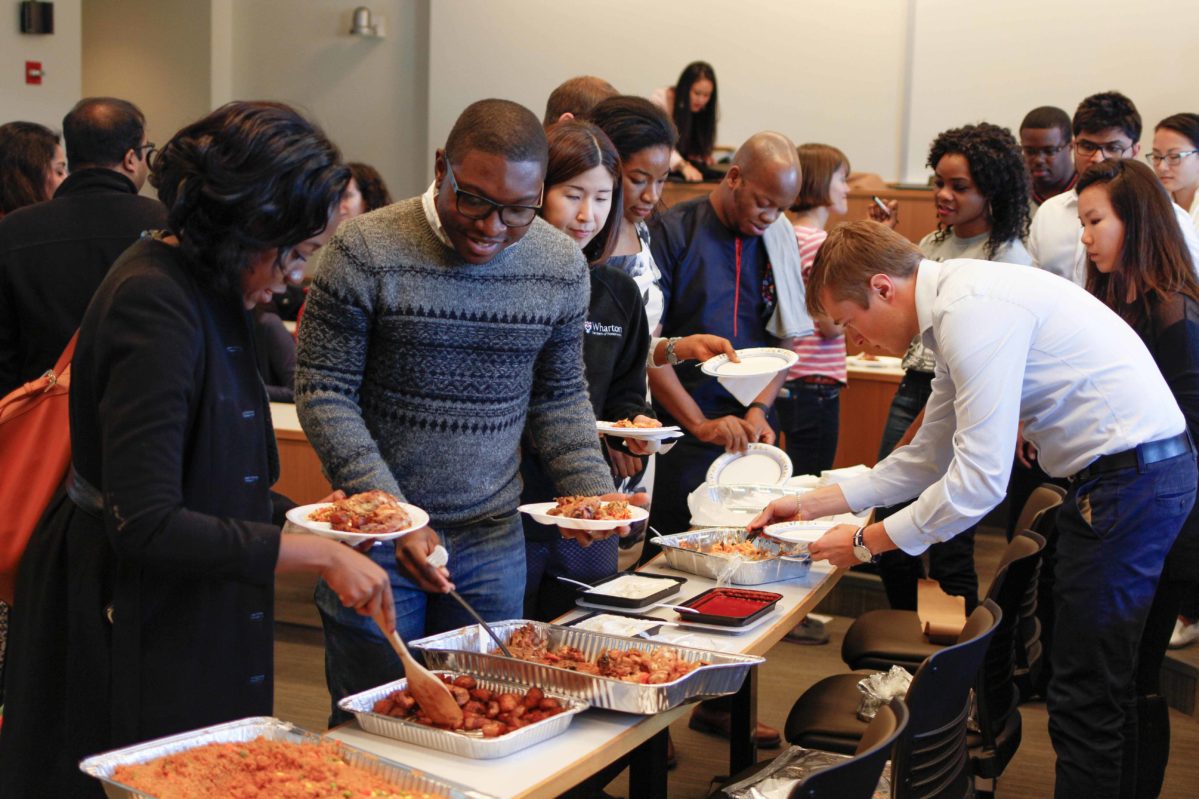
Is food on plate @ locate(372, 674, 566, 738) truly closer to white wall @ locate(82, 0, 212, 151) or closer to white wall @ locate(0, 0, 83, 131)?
white wall @ locate(0, 0, 83, 131)

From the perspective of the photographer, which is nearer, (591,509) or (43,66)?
(591,509)

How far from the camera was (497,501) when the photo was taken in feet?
6.50

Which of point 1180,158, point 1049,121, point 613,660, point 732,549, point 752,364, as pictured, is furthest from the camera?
point 1049,121

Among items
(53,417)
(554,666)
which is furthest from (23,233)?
(554,666)

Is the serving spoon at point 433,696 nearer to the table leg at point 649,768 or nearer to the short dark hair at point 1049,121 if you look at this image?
the table leg at point 649,768

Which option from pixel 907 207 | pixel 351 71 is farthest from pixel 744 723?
pixel 351 71

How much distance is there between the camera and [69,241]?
2736 millimetres

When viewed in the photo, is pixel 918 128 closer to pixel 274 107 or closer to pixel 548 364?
pixel 548 364

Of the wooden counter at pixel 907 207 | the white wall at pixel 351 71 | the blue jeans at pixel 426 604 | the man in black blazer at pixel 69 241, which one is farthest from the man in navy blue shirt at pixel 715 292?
the white wall at pixel 351 71

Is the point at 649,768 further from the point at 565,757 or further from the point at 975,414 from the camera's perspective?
the point at 975,414

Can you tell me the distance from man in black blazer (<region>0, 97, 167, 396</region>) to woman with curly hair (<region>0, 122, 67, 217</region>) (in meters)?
0.59

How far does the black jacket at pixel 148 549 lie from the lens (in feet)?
4.55

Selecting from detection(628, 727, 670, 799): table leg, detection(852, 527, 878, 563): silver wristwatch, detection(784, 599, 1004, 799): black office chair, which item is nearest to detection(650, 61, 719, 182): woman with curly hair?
detection(852, 527, 878, 563): silver wristwatch

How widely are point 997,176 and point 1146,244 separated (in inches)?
34.8
